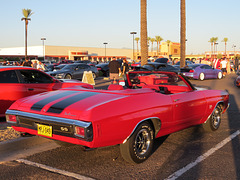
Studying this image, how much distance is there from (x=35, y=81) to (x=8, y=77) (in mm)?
772

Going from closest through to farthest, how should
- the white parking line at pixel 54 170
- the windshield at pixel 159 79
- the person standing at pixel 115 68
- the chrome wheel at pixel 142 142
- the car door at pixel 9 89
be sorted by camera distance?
the white parking line at pixel 54 170 → the chrome wheel at pixel 142 142 → the windshield at pixel 159 79 → the car door at pixel 9 89 → the person standing at pixel 115 68

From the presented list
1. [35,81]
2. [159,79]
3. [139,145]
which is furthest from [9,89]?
[139,145]

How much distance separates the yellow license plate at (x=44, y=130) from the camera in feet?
13.3

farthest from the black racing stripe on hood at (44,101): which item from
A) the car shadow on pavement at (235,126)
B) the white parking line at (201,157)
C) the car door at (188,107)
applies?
the car shadow on pavement at (235,126)

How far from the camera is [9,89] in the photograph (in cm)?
749

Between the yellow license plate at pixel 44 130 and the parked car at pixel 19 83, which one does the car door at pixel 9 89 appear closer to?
the parked car at pixel 19 83

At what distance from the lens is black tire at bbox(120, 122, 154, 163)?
4227 millimetres

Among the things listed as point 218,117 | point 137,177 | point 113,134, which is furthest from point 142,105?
point 218,117

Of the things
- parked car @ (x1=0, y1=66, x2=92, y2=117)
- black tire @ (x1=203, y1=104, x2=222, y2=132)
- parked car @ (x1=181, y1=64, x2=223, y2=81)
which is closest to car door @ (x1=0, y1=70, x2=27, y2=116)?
parked car @ (x1=0, y1=66, x2=92, y2=117)

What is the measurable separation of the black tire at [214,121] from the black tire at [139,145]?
6.99 ft

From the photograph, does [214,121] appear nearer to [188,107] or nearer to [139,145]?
[188,107]

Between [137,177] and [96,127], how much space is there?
91cm

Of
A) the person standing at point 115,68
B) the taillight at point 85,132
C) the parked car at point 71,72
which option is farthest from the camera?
the parked car at point 71,72

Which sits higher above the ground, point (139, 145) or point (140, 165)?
point (139, 145)
